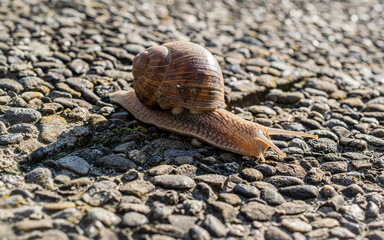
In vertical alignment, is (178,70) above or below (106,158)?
above

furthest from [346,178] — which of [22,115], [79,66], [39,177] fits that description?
[79,66]

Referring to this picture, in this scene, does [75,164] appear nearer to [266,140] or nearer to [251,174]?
[251,174]

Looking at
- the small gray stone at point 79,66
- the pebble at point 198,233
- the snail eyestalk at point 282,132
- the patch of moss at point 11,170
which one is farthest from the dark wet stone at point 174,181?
the small gray stone at point 79,66

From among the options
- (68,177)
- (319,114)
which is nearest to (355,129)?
(319,114)

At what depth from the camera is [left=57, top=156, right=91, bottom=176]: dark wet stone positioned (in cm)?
334

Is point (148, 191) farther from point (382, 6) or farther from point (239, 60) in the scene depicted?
point (382, 6)

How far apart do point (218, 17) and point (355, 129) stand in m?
4.50

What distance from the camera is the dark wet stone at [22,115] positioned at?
13.1 feet

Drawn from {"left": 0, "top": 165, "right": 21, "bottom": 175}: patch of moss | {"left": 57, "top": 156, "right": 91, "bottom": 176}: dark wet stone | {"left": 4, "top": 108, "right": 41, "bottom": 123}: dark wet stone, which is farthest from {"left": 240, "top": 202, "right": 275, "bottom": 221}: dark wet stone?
{"left": 4, "top": 108, "right": 41, "bottom": 123}: dark wet stone

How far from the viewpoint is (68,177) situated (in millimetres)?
3225

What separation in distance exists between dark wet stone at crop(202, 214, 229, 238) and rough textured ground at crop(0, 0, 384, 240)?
1 centimetres

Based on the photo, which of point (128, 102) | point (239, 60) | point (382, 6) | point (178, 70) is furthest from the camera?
point (382, 6)

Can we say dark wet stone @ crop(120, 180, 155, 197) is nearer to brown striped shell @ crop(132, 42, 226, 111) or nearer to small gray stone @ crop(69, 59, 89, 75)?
brown striped shell @ crop(132, 42, 226, 111)

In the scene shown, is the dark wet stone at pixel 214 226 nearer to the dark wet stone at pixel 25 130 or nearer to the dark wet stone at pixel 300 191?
the dark wet stone at pixel 300 191
